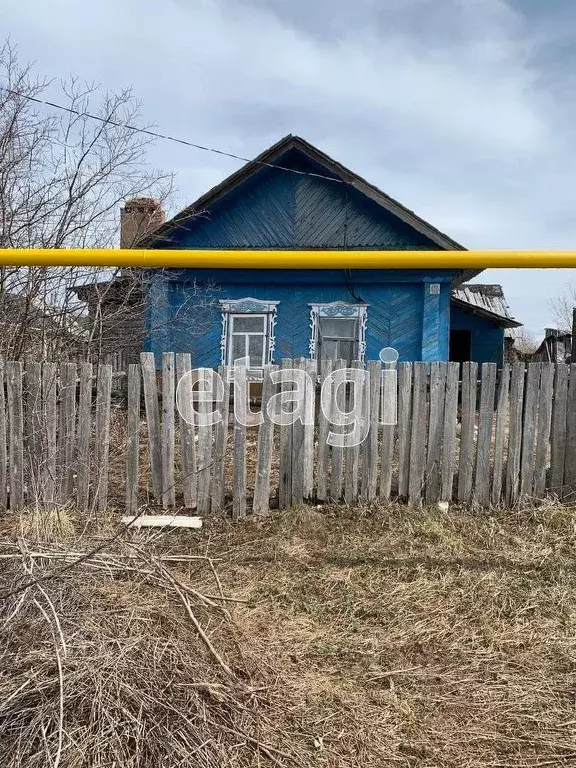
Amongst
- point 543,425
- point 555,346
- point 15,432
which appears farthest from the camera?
point 555,346

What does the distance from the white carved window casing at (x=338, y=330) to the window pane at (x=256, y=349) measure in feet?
3.70

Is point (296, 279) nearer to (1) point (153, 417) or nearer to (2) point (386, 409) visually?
(2) point (386, 409)

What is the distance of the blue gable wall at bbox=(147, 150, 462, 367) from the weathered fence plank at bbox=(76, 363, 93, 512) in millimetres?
6499

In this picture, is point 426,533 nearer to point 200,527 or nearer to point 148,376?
point 200,527

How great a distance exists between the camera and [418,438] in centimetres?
507

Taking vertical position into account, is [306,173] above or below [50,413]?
above

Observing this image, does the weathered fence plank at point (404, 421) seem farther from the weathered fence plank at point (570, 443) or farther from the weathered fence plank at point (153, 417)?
the weathered fence plank at point (153, 417)

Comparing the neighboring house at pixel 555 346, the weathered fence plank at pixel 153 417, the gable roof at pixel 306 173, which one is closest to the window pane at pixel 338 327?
the gable roof at pixel 306 173

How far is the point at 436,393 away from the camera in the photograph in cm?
503

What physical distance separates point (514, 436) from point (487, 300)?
15.5 m

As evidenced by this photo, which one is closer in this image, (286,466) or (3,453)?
(3,453)

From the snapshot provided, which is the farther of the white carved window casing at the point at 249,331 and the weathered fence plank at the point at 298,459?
the white carved window casing at the point at 249,331

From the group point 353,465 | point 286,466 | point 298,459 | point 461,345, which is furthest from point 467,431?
point 461,345

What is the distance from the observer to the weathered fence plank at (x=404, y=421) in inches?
198
